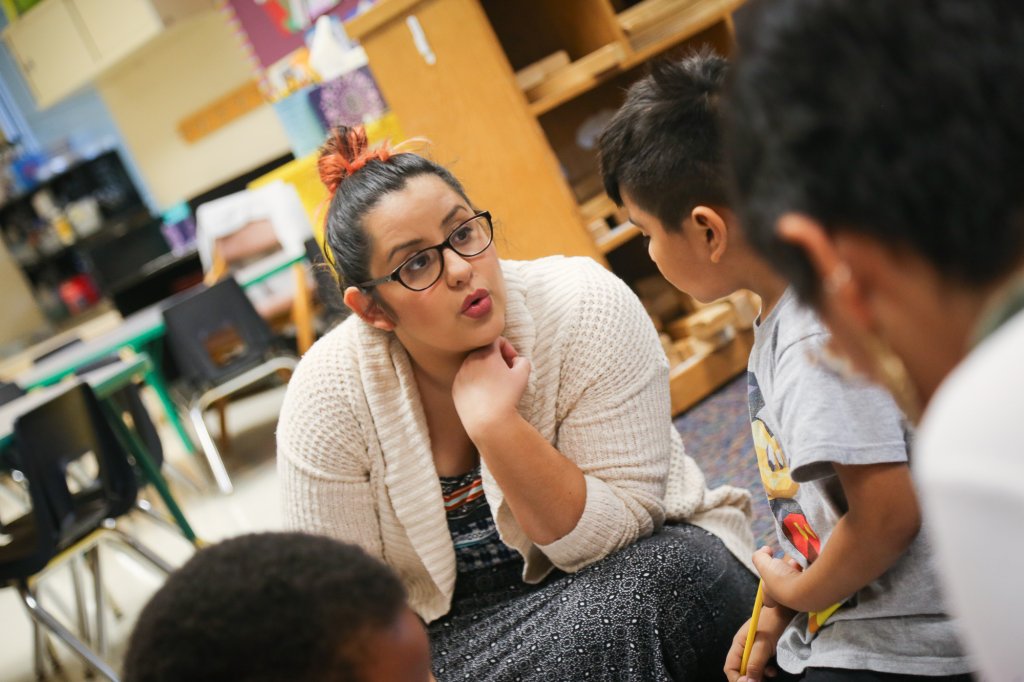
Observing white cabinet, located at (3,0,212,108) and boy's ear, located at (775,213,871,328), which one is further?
white cabinet, located at (3,0,212,108)

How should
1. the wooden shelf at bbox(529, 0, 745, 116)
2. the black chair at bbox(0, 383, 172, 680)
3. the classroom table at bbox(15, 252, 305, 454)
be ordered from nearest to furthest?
the black chair at bbox(0, 383, 172, 680) → the wooden shelf at bbox(529, 0, 745, 116) → the classroom table at bbox(15, 252, 305, 454)

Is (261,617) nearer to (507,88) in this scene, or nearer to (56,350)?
(507,88)

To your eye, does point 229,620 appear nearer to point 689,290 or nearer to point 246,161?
point 689,290

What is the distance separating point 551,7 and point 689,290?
7.36 feet

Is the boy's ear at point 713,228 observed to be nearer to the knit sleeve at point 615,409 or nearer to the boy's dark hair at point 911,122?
the knit sleeve at point 615,409

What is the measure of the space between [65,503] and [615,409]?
81.6 inches

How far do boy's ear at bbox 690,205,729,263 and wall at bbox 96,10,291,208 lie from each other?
6.37 m

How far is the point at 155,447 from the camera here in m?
3.68

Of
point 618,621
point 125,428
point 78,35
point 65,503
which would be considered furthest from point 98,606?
point 78,35

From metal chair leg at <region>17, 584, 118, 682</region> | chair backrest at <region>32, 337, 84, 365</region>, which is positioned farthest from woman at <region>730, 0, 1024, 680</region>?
chair backrest at <region>32, 337, 84, 365</region>

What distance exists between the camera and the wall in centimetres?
725

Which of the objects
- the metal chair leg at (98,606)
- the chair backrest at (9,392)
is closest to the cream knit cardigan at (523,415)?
the metal chair leg at (98,606)

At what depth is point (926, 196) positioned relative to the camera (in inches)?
18.9

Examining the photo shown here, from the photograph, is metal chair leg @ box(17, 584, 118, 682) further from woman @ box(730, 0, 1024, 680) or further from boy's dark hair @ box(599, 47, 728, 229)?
woman @ box(730, 0, 1024, 680)
